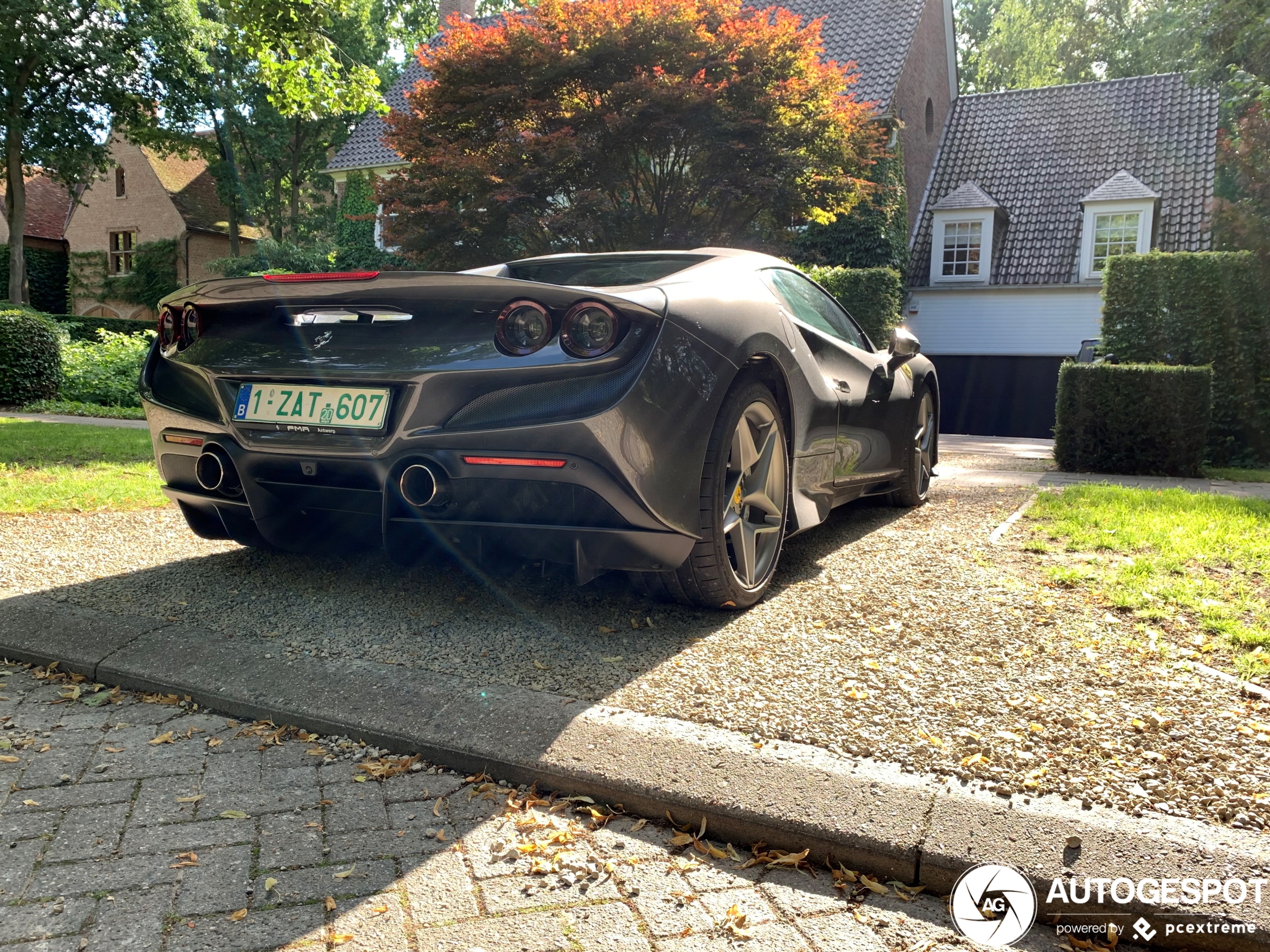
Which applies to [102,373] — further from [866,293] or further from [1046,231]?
[1046,231]

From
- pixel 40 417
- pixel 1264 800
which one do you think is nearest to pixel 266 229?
pixel 40 417

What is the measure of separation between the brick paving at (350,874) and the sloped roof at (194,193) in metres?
38.4

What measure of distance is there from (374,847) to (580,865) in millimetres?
450

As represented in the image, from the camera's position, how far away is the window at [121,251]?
37469 millimetres

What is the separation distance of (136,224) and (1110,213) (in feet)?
109

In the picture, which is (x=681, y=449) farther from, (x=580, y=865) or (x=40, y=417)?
(x=40, y=417)

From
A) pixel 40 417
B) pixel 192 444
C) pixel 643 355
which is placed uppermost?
pixel 643 355

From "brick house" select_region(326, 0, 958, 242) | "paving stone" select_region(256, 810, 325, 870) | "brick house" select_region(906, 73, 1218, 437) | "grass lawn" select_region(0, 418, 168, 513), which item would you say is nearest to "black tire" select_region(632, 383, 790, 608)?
"paving stone" select_region(256, 810, 325, 870)

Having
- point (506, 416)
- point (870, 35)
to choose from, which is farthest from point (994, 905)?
point (870, 35)

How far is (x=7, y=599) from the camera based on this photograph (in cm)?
361

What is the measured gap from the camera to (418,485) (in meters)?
3.00

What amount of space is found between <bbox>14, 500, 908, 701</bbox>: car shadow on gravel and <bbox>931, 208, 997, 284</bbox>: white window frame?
20.8 metres

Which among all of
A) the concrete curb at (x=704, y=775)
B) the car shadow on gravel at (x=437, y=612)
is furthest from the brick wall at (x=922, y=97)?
the concrete curb at (x=704, y=775)

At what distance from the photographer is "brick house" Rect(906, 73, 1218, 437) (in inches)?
871
